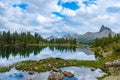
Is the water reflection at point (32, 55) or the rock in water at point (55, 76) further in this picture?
the water reflection at point (32, 55)

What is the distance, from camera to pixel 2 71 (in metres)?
60.8

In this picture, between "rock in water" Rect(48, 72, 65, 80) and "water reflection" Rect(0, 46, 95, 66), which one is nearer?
"rock in water" Rect(48, 72, 65, 80)

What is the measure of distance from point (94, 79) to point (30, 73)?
15.7 meters

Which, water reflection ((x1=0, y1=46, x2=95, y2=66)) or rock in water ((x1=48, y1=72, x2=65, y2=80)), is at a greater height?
water reflection ((x1=0, y1=46, x2=95, y2=66))

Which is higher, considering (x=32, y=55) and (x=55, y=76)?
(x=32, y=55)

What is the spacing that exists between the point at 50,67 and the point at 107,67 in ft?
52.7

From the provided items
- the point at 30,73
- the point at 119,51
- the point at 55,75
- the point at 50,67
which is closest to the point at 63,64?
the point at 50,67

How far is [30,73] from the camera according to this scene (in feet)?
187

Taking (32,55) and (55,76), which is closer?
(55,76)

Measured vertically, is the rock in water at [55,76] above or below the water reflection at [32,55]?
below

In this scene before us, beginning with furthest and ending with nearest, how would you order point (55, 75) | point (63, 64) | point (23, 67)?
point (63, 64), point (23, 67), point (55, 75)

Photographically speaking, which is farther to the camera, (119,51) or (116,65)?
(119,51)

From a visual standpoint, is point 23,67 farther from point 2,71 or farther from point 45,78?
point 45,78

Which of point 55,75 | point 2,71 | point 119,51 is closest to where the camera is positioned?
point 55,75
